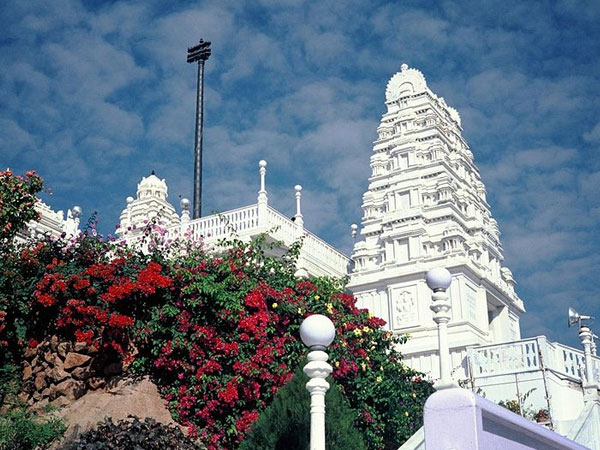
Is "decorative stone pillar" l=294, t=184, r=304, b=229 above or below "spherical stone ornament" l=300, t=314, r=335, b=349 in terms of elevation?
above

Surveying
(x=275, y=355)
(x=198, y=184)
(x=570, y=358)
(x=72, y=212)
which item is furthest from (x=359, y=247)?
(x=275, y=355)

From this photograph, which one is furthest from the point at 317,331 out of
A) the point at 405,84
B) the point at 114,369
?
the point at 405,84

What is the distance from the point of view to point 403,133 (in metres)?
33.2

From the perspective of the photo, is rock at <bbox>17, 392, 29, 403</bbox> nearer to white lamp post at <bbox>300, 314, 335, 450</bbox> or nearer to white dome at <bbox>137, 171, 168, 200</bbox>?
white lamp post at <bbox>300, 314, 335, 450</bbox>

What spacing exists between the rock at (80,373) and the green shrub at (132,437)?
5.39ft

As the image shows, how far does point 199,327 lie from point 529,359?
993 cm

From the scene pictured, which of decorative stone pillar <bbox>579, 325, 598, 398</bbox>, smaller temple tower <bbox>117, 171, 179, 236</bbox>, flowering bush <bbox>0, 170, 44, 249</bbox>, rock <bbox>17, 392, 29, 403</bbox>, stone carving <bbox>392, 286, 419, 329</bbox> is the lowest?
rock <bbox>17, 392, 29, 403</bbox>

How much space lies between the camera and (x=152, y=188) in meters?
43.4

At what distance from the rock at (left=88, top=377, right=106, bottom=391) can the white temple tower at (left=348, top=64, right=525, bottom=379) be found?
48.5 ft

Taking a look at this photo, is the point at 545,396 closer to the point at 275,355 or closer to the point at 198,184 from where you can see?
the point at 275,355

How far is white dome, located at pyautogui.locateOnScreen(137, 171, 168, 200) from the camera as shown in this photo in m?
43.2

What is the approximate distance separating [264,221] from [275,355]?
11.6 metres

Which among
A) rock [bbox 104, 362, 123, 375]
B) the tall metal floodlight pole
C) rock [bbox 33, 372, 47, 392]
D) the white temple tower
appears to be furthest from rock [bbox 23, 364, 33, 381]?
the tall metal floodlight pole

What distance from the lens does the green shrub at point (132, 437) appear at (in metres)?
11.4
